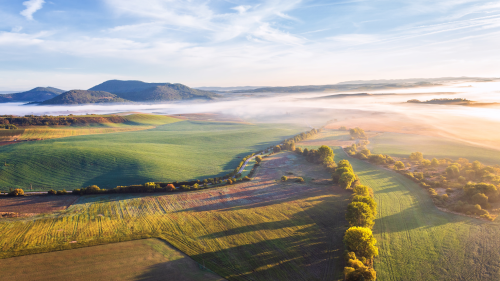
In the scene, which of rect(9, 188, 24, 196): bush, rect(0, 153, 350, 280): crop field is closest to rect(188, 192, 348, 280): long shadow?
rect(0, 153, 350, 280): crop field

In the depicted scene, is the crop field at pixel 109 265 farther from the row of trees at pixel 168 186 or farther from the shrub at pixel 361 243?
the row of trees at pixel 168 186

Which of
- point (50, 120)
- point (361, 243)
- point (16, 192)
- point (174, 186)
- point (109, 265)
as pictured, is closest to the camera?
point (109, 265)

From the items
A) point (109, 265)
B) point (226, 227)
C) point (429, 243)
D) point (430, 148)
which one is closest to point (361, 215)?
point (429, 243)

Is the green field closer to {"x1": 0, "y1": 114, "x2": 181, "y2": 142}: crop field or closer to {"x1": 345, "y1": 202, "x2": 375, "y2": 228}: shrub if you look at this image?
{"x1": 345, "y1": 202, "x2": 375, "y2": 228}: shrub

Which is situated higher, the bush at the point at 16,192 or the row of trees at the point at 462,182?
the bush at the point at 16,192

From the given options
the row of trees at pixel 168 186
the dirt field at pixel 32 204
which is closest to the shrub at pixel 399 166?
the row of trees at pixel 168 186

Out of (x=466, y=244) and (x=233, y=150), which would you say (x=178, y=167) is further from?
(x=466, y=244)

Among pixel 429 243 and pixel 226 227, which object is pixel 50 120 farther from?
pixel 429 243
